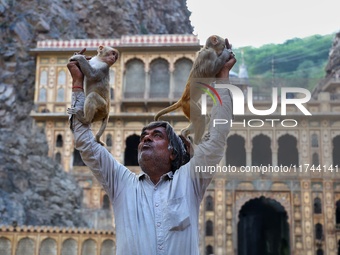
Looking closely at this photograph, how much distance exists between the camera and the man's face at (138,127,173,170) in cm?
382

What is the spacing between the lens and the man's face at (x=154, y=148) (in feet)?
→ 12.5

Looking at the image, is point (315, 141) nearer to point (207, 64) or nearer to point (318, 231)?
point (318, 231)

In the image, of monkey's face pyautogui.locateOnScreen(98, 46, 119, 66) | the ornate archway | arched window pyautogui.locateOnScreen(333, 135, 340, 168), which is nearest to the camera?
monkey's face pyautogui.locateOnScreen(98, 46, 119, 66)

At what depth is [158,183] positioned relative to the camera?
382 cm

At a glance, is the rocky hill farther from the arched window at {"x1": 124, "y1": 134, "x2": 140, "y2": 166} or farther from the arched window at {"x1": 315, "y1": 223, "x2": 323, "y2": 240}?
the arched window at {"x1": 315, "y1": 223, "x2": 323, "y2": 240}

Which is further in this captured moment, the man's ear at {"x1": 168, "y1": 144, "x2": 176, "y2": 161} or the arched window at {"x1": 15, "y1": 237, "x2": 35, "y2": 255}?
the arched window at {"x1": 15, "y1": 237, "x2": 35, "y2": 255}

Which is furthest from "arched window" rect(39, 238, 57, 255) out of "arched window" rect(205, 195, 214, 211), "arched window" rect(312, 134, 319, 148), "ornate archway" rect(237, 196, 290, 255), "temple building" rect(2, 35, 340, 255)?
"arched window" rect(312, 134, 319, 148)

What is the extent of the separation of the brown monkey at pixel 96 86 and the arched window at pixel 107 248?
17808mm

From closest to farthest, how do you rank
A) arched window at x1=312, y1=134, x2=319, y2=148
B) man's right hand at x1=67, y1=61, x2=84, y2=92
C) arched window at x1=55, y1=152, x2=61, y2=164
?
man's right hand at x1=67, y1=61, x2=84, y2=92, arched window at x1=312, y1=134, x2=319, y2=148, arched window at x1=55, y1=152, x2=61, y2=164

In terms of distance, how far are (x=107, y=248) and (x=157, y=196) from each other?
717 inches

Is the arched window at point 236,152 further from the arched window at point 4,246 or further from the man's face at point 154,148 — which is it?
the man's face at point 154,148

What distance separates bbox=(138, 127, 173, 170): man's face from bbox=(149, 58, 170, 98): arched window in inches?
1028

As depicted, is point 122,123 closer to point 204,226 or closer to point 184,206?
point 204,226

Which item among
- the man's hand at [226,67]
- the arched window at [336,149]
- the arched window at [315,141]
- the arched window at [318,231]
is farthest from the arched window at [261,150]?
the man's hand at [226,67]
